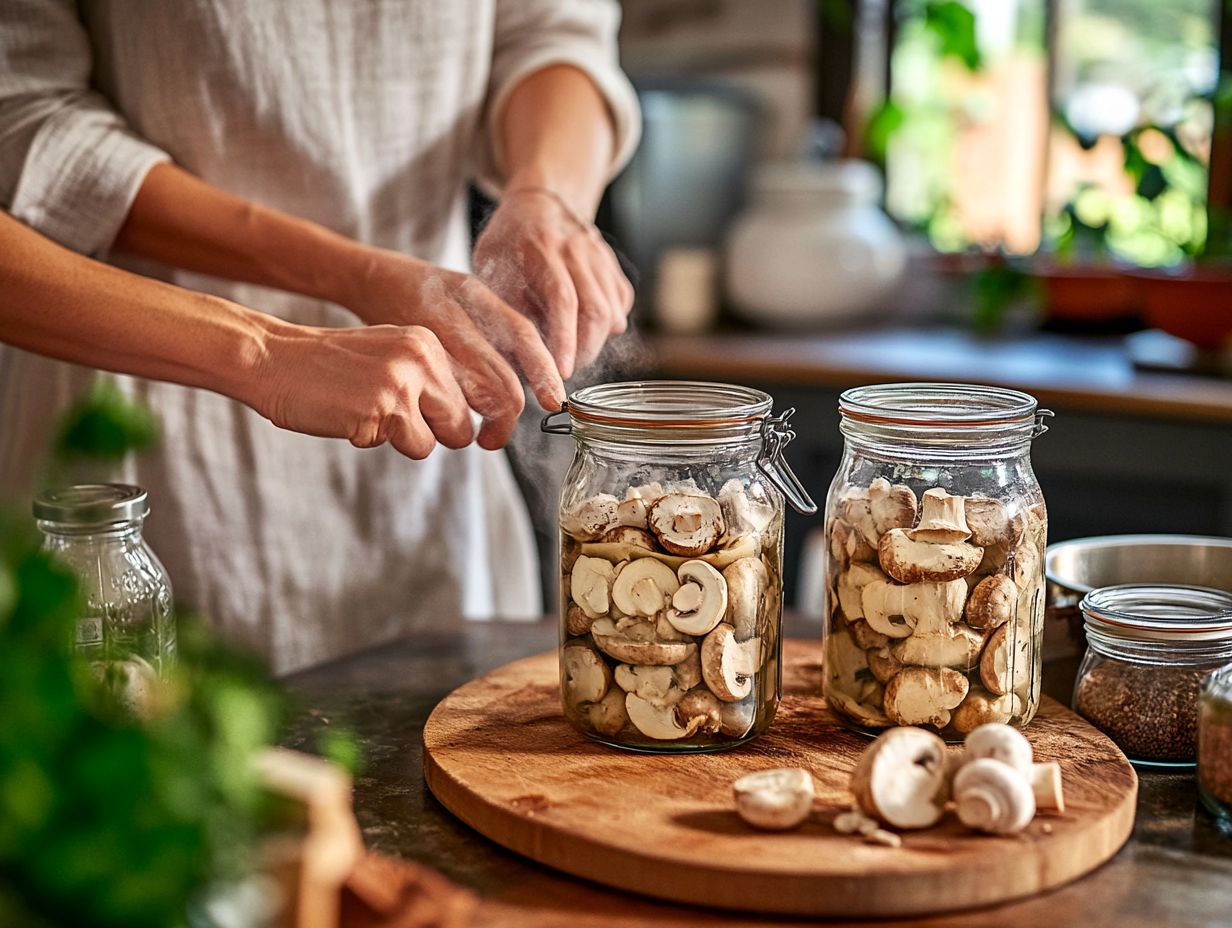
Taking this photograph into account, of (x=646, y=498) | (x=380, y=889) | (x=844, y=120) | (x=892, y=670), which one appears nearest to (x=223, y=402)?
(x=646, y=498)

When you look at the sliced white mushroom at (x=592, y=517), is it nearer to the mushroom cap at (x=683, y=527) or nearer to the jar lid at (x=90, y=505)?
the mushroom cap at (x=683, y=527)

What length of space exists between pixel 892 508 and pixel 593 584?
0.65ft

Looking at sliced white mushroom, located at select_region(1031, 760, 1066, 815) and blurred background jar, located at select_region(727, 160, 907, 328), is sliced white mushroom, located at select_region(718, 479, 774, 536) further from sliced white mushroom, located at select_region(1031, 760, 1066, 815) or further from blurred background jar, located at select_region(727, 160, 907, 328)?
blurred background jar, located at select_region(727, 160, 907, 328)

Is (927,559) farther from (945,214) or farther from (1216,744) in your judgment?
(945,214)

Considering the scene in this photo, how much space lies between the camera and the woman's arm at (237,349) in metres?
0.93

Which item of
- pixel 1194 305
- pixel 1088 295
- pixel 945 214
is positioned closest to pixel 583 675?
pixel 1194 305

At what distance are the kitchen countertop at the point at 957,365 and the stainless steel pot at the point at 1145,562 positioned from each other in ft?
3.62

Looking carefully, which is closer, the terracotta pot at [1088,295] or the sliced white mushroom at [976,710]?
the sliced white mushroom at [976,710]

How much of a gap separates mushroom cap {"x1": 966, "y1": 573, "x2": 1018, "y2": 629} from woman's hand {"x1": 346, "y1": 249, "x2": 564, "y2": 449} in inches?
12.4

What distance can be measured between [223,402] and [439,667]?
1.17ft

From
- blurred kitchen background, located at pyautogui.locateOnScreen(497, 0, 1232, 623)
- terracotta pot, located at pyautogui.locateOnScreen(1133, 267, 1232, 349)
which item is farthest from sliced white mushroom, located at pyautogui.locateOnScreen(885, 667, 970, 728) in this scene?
terracotta pot, located at pyautogui.locateOnScreen(1133, 267, 1232, 349)

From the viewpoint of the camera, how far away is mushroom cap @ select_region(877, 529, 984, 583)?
0.88m

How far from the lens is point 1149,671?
3.05 feet

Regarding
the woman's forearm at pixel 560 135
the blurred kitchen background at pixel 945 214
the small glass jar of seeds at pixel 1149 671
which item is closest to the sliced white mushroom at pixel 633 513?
the small glass jar of seeds at pixel 1149 671
